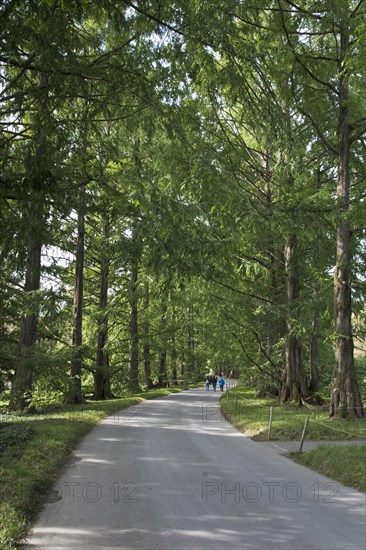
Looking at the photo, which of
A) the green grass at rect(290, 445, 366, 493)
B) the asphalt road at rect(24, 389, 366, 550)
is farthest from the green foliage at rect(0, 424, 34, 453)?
the green grass at rect(290, 445, 366, 493)

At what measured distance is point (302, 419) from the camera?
14.0 meters

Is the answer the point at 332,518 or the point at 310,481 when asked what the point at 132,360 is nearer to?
the point at 310,481

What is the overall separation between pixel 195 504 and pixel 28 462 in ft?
10.7

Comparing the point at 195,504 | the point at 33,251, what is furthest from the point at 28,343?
the point at 195,504

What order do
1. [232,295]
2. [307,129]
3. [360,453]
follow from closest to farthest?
1. [360,453]
2. [307,129]
3. [232,295]

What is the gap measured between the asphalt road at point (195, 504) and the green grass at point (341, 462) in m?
0.25

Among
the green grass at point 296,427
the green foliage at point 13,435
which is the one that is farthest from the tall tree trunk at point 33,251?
the green grass at point 296,427

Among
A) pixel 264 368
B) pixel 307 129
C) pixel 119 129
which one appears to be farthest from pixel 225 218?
pixel 264 368

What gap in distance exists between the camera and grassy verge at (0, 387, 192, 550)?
5.49 m

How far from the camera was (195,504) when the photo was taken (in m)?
6.46

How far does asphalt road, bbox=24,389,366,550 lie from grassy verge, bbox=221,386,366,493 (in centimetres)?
34

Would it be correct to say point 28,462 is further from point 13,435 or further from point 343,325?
point 343,325

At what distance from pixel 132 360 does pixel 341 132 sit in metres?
19.3

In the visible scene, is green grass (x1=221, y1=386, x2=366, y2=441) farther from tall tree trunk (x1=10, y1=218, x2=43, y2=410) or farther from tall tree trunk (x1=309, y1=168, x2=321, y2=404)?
tall tree trunk (x1=10, y1=218, x2=43, y2=410)
